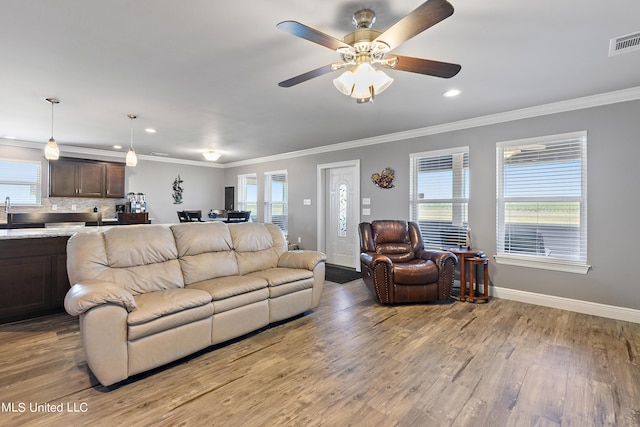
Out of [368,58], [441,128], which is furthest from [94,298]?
[441,128]

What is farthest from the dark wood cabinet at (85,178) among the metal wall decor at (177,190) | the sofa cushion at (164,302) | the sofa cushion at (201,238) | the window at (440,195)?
the window at (440,195)

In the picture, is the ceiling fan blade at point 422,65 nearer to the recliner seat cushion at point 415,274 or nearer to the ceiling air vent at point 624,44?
the ceiling air vent at point 624,44

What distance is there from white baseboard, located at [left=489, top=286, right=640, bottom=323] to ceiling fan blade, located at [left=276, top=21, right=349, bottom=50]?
3824 millimetres

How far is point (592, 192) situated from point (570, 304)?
1.35 meters

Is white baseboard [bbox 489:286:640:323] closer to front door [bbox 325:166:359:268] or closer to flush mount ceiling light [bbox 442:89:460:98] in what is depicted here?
front door [bbox 325:166:359:268]

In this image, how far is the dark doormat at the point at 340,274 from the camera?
5.06 metres

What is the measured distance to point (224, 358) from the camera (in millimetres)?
2475

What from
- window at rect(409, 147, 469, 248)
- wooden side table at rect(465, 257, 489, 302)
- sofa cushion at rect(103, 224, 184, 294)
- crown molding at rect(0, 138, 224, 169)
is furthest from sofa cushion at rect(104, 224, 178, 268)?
crown molding at rect(0, 138, 224, 169)

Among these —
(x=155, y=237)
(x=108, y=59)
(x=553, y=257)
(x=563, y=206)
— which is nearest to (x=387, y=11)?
(x=108, y=59)

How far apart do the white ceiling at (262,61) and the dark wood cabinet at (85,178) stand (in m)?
1.47

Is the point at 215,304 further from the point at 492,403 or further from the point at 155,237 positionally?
the point at 492,403

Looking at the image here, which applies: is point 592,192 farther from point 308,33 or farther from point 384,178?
point 308,33

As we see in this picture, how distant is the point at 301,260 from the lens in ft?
11.4

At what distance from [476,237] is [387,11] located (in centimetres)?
340
